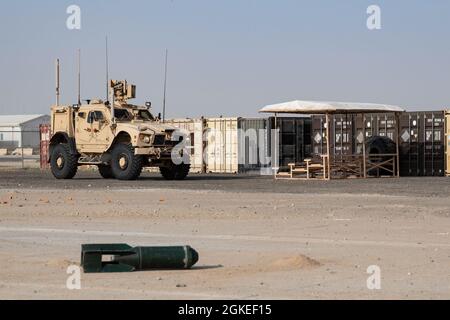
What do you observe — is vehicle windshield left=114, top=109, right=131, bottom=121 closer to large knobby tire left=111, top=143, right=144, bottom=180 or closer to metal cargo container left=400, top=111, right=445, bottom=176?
large knobby tire left=111, top=143, right=144, bottom=180

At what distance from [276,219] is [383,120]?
20.3 m

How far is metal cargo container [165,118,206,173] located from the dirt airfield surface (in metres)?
14.3

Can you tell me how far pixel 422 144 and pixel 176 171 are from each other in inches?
360

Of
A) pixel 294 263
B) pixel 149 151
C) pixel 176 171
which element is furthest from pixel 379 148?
pixel 294 263

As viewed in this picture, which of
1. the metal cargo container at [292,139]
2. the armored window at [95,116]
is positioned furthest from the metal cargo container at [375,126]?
the armored window at [95,116]

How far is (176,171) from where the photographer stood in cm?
3656

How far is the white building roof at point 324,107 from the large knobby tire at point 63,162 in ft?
22.9

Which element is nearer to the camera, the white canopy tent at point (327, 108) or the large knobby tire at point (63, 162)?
the white canopy tent at point (327, 108)

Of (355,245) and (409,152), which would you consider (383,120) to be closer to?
(409,152)

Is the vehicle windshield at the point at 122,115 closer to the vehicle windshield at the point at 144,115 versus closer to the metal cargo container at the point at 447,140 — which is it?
the vehicle windshield at the point at 144,115

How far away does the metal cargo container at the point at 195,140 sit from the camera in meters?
44.8

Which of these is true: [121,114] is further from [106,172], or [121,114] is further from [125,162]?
[106,172]

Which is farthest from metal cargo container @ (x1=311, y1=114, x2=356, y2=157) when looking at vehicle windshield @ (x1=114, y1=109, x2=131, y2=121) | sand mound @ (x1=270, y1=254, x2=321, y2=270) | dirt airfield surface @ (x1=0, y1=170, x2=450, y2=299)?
sand mound @ (x1=270, y1=254, x2=321, y2=270)

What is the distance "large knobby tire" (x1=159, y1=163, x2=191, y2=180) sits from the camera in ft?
119
